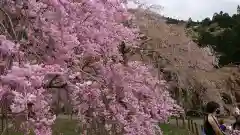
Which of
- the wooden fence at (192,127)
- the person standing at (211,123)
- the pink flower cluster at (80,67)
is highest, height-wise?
the pink flower cluster at (80,67)

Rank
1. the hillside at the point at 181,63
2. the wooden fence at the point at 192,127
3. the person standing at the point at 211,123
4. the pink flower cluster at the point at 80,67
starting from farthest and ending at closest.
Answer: the wooden fence at the point at 192,127 → the hillside at the point at 181,63 → the person standing at the point at 211,123 → the pink flower cluster at the point at 80,67

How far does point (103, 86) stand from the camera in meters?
4.70

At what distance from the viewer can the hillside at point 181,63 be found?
41.4 ft

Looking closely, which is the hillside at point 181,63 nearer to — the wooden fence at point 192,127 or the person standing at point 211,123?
the wooden fence at point 192,127

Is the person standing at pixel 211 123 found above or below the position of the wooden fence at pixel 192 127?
above

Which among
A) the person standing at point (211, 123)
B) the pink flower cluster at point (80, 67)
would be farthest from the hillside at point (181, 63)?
the person standing at point (211, 123)

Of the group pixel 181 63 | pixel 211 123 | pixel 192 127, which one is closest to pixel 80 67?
pixel 211 123

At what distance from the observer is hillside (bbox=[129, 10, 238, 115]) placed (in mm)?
12633

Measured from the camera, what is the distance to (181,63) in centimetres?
1322

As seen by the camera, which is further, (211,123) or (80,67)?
(211,123)

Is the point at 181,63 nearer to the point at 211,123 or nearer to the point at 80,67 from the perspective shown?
the point at 211,123

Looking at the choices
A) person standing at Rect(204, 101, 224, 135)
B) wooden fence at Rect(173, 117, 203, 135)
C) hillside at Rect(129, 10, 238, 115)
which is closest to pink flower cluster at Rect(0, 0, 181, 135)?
person standing at Rect(204, 101, 224, 135)

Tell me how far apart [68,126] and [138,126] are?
962cm

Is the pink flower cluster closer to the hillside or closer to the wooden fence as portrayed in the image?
the hillside
